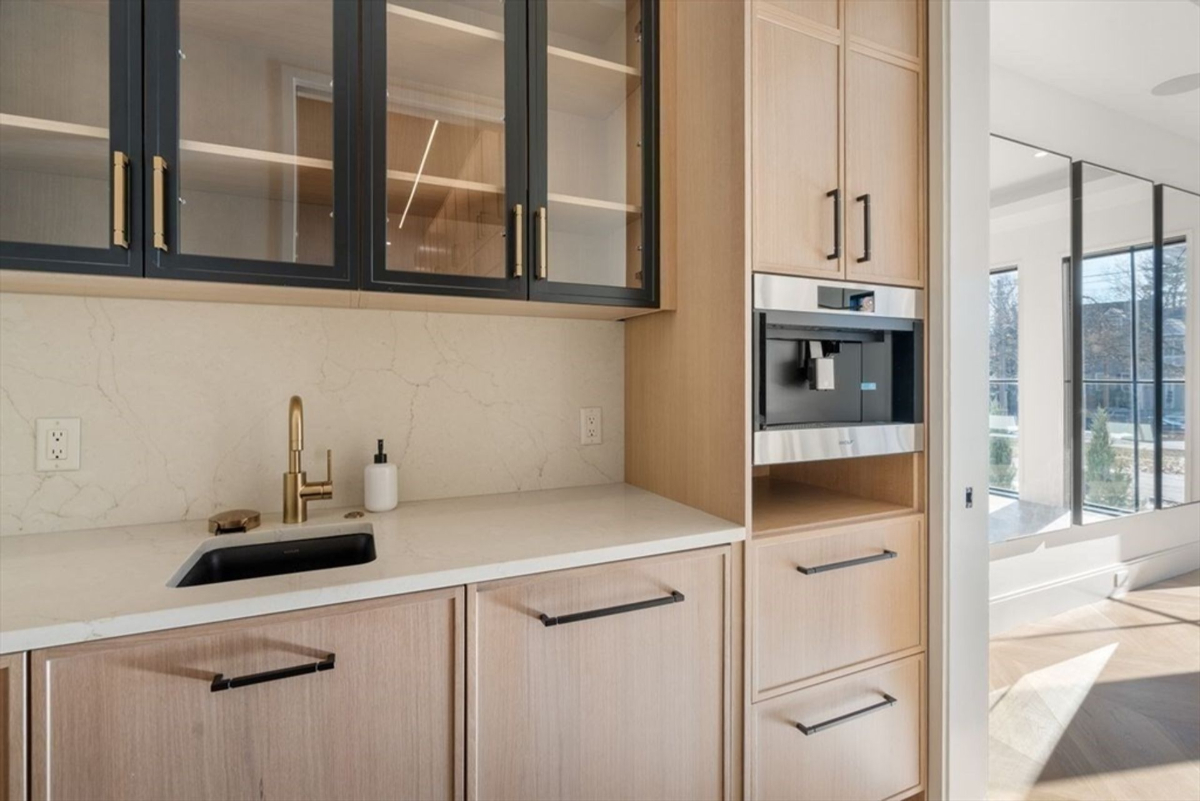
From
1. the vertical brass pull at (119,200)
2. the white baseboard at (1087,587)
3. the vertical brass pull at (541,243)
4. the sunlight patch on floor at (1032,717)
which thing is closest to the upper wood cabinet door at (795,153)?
the vertical brass pull at (541,243)

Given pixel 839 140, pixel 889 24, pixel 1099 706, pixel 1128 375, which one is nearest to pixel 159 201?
pixel 839 140

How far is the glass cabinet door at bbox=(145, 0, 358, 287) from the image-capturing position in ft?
3.64

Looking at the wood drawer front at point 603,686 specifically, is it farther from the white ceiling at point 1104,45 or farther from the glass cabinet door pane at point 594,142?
the white ceiling at point 1104,45

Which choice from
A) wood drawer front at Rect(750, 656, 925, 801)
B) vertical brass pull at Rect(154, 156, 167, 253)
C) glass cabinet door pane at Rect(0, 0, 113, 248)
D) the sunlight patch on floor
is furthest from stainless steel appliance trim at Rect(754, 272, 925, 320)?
the sunlight patch on floor

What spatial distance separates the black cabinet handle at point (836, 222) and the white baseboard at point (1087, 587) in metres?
2.14

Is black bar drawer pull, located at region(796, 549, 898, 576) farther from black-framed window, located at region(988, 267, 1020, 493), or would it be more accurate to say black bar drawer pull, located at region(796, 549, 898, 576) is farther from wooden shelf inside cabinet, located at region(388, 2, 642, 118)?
black-framed window, located at region(988, 267, 1020, 493)

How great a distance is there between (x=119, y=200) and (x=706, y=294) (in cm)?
124

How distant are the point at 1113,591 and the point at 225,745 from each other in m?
4.35

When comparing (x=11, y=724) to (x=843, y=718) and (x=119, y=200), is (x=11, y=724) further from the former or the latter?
(x=843, y=718)

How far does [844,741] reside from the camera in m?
1.43

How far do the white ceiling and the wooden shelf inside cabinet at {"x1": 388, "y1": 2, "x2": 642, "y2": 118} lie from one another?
202 centimetres

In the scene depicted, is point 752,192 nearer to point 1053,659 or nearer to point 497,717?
point 497,717

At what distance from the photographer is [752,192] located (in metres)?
1.32

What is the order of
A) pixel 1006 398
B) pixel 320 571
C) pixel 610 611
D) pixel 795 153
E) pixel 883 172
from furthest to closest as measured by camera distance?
pixel 1006 398, pixel 883 172, pixel 795 153, pixel 610 611, pixel 320 571
